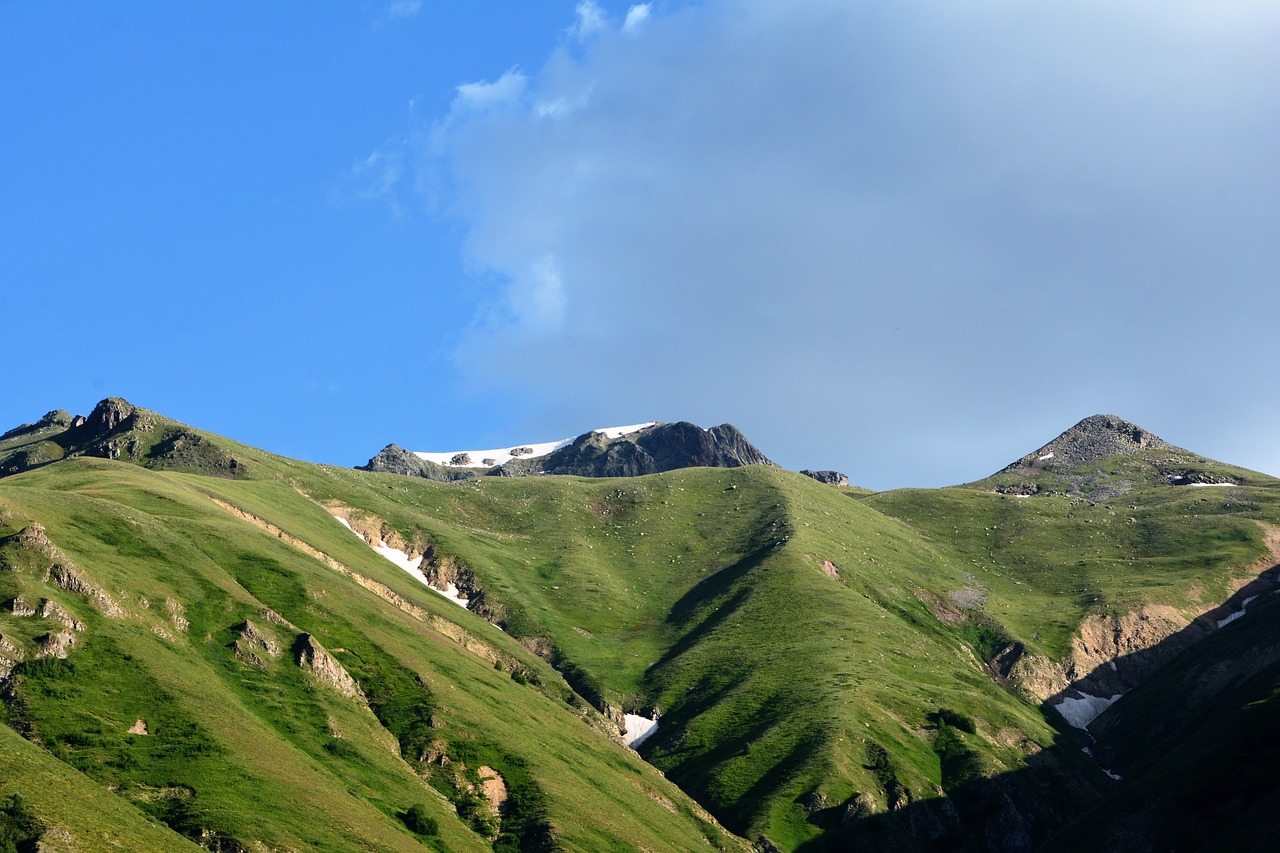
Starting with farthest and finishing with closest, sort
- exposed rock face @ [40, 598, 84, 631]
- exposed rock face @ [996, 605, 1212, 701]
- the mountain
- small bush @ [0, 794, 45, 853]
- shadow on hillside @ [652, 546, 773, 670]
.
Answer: exposed rock face @ [996, 605, 1212, 701] → shadow on hillside @ [652, 546, 773, 670] → exposed rock face @ [40, 598, 84, 631] → the mountain → small bush @ [0, 794, 45, 853]

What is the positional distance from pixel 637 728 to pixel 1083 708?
73132 mm

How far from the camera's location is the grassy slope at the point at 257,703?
75.2m

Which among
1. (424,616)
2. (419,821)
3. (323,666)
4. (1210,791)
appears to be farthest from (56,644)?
(1210,791)

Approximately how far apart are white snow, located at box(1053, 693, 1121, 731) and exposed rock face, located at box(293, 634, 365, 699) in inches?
4544

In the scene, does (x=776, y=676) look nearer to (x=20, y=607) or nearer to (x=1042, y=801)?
(x=1042, y=801)

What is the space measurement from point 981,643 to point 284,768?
445 feet

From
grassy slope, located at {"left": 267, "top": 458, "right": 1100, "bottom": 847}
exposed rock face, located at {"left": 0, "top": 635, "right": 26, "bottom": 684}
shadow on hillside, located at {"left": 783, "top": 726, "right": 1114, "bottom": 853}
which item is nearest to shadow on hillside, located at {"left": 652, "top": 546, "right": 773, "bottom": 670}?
Answer: grassy slope, located at {"left": 267, "top": 458, "right": 1100, "bottom": 847}

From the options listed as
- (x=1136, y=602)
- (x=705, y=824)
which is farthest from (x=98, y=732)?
(x=1136, y=602)

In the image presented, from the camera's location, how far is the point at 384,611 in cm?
13075

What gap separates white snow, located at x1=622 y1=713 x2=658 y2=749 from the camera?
150250 millimetres

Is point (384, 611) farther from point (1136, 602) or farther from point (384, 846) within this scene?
point (1136, 602)

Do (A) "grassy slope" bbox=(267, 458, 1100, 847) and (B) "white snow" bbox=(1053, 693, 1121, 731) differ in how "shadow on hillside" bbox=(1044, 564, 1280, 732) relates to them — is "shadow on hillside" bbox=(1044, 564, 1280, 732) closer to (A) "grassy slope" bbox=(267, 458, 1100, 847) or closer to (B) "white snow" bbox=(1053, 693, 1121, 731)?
(B) "white snow" bbox=(1053, 693, 1121, 731)

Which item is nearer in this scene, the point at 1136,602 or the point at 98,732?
the point at 98,732

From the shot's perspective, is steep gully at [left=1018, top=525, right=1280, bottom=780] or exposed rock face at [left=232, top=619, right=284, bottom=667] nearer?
exposed rock face at [left=232, top=619, right=284, bottom=667]
